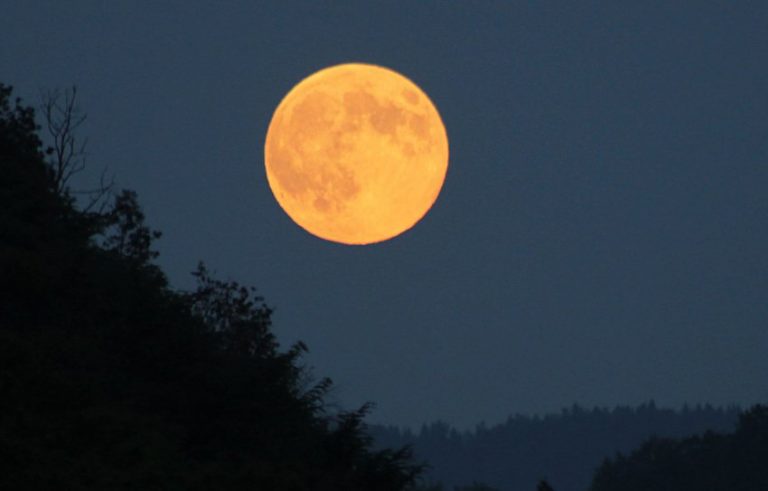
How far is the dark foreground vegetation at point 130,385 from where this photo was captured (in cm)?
1852

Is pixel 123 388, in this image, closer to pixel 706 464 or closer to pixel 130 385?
pixel 130 385

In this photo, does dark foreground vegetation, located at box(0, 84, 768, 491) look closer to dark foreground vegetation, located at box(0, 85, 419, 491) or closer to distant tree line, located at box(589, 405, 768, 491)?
dark foreground vegetation, located at box(0, 85, 419, 491)

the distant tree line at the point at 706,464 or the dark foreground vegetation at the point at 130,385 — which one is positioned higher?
the distant tree line at the point at 706,464

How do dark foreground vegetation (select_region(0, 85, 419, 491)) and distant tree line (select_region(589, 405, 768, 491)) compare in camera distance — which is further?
distant tree line (select_region(589, 405, 768, 491))

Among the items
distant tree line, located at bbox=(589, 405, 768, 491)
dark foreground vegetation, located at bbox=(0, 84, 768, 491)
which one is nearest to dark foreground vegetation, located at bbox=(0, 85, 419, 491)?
dark foreground vegetation, located at bbox=(0, 84, 768, 491)

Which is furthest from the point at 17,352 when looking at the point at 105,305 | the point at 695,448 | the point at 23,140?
the point at 695,448

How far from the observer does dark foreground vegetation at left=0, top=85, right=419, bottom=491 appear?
18.5 m

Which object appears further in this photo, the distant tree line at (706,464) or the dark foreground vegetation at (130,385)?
the distant tree line at (706,464)

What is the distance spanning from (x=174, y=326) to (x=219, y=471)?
8.14m

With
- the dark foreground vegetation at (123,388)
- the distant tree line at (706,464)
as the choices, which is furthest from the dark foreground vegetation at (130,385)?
the distant tree line at (706,464)

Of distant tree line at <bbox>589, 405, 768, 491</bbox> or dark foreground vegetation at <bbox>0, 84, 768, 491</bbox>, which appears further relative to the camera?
distant tree line at <bbox>589, 405, 768, 491</bbox>

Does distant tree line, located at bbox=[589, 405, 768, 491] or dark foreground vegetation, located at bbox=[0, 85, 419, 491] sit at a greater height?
distant tree line, located at bbox=[589, 405, 768, 491]

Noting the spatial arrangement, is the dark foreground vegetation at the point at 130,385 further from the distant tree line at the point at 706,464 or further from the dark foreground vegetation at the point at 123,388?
the distant tree line at the point at 706,464

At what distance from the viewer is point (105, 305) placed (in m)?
27.2
